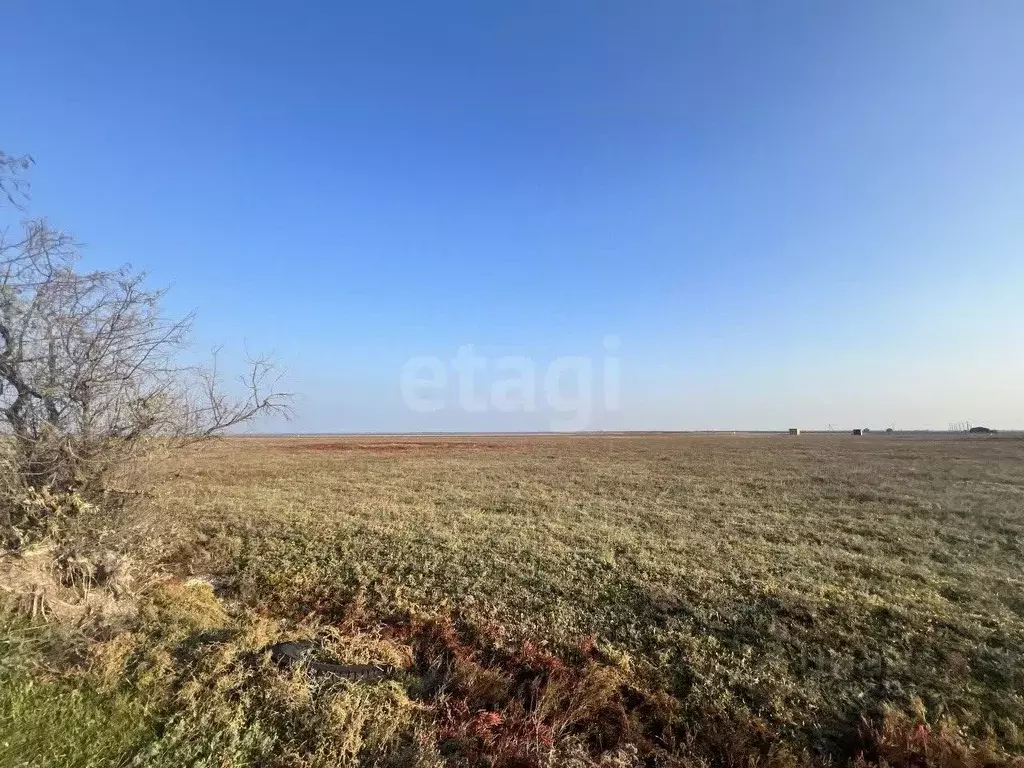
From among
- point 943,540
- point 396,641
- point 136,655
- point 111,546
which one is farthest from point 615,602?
point 943,540

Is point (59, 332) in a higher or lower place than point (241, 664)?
higher

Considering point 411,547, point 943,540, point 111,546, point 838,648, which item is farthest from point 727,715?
point 943,540

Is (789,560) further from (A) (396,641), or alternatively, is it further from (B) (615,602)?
(A) (396,641)

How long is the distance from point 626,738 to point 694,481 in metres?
23.4

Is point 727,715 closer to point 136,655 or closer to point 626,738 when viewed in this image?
point 626,738

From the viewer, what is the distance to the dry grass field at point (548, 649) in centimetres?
475

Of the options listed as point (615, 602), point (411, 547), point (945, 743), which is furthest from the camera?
point (411, 547)

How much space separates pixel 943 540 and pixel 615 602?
11.9 meters

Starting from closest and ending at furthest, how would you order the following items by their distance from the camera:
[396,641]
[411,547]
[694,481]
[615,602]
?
[396,641], [615,602], [411,547], [694,481]

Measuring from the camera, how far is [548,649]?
7.03 m

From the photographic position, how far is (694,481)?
2705cm

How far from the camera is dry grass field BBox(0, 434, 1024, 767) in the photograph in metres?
4.75

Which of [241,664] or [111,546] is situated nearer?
[241,664]

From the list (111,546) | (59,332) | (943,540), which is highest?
(59,332)
